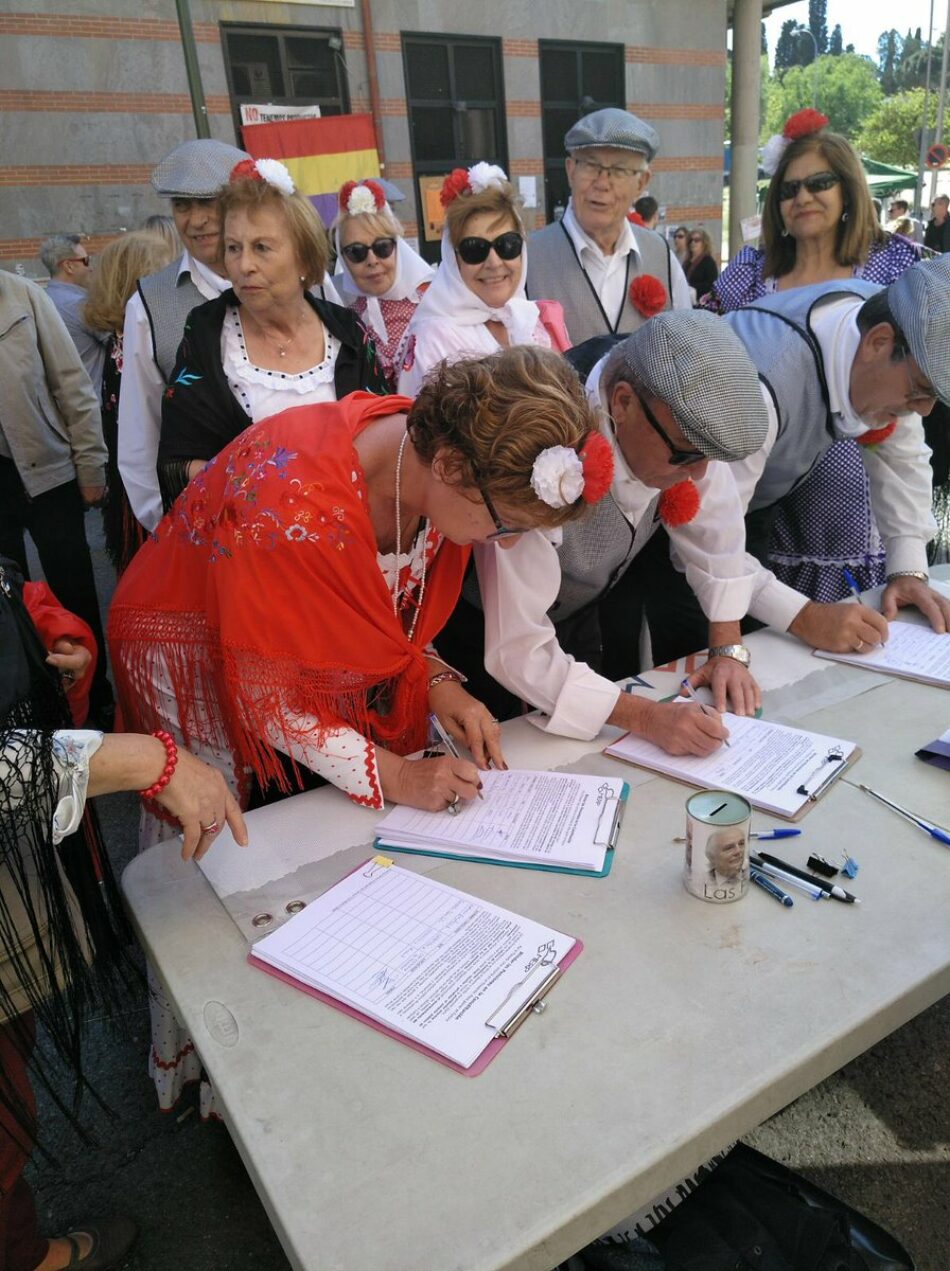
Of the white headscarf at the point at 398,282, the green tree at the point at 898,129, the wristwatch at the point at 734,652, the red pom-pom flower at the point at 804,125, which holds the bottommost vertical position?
the wristwatch at the point at 734,652

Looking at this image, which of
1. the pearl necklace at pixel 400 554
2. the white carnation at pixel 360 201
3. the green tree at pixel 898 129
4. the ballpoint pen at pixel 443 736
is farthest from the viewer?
the green tree at pixel 898 129

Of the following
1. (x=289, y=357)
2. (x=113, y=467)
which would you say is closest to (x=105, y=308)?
(x=113, y=467)

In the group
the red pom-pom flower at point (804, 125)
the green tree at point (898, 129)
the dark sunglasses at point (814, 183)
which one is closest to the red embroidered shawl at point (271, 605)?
the dark sunglasses at point (814, 183)

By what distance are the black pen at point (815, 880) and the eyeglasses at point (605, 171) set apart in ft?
7.77

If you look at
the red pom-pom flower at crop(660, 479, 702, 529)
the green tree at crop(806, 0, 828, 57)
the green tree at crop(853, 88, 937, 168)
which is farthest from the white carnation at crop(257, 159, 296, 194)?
the green tree at crop(806, 0, 828, 57)

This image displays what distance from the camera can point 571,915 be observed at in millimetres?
1096

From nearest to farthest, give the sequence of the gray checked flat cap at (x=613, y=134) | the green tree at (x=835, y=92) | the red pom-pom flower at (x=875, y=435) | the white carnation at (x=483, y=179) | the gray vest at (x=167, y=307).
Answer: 1. the red pom-pom flower at (x=875, y=435)
2. the gray vest at (x=167, y=307)
3. the white carnation at (x=483, y=179)
4. the gray checked flat cap at (x=613, y=134)
5. the green tree at (x=835, y=92)

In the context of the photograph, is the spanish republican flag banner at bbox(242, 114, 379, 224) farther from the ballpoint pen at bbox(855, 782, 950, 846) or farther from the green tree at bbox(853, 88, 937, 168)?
the green tree at bbox(853, 88, 937, 168)

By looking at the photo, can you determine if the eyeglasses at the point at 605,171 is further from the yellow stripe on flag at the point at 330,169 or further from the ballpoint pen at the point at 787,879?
the yellow stripe on flag at the point at 330,169

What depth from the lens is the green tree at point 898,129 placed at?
117 ft

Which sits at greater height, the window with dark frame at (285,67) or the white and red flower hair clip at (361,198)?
the window with dark frame at (285,67)

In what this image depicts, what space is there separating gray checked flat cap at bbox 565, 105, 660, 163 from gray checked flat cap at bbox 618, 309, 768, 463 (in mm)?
1614

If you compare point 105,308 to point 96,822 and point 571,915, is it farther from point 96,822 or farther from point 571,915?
point 571,915

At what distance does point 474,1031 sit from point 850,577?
165cm
